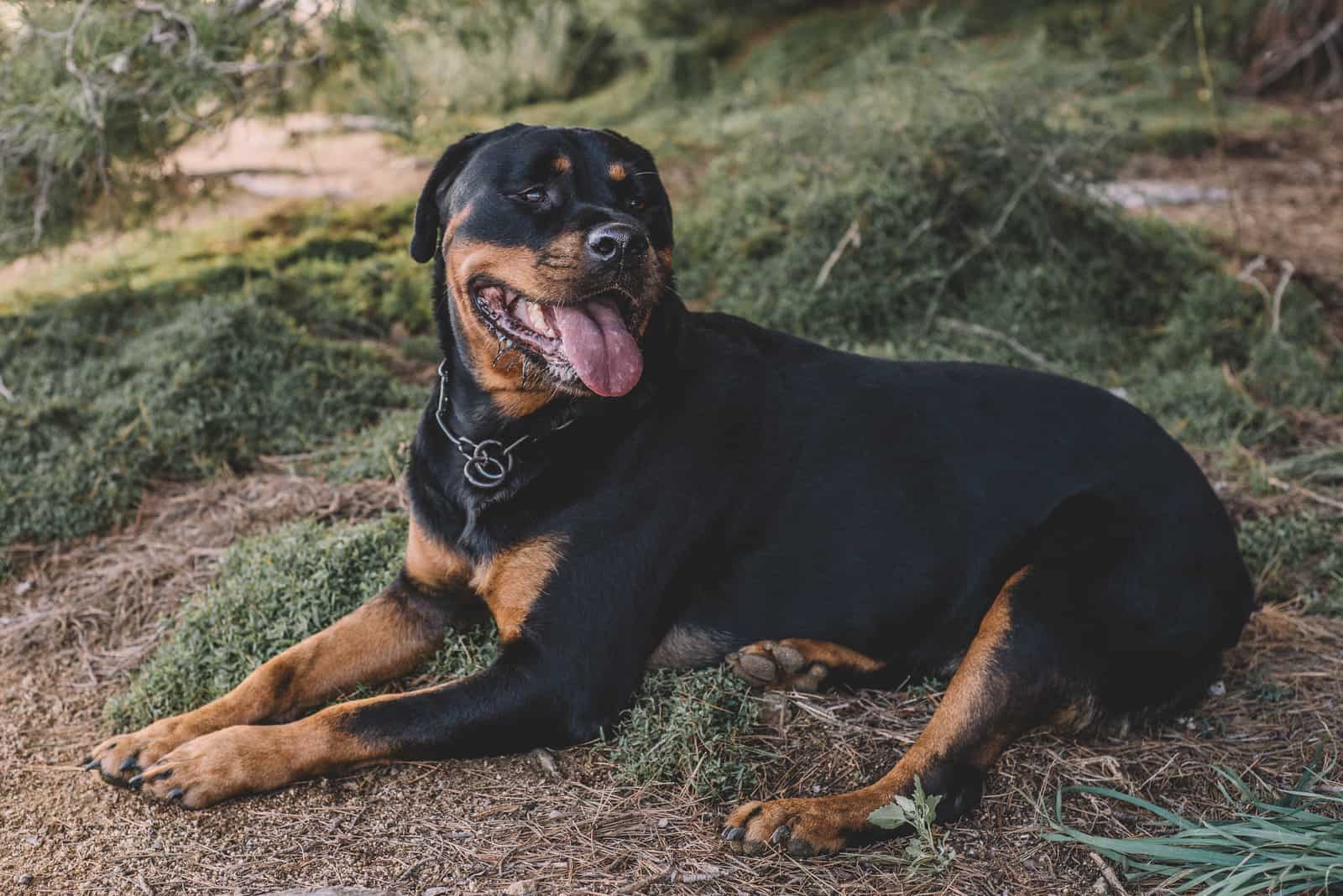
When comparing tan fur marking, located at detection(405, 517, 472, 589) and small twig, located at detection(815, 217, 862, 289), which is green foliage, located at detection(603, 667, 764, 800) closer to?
tan fur marking, located at detection(405, 517, 472, 589)

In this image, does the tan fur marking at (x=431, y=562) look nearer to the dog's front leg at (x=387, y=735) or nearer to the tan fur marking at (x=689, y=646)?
the dog's front leg at (x=387, y=735)

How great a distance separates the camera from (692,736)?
3250 millimetres

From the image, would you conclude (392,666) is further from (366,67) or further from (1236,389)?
(1236,389)

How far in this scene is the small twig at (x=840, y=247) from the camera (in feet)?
21.1

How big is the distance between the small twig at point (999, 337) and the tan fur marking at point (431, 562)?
11.9 ft

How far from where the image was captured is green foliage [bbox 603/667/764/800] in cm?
319

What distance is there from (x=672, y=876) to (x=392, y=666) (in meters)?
1.29

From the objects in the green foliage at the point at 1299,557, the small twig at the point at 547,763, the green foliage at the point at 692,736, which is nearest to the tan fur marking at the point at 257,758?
the small twig at the point at 547,763

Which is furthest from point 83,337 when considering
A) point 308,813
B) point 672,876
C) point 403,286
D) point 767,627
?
point 672,876

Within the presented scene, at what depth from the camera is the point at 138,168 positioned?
20.9 ft

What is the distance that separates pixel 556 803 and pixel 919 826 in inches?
38.6

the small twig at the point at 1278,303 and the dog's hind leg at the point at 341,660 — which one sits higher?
the small twig at the point at 1278,303

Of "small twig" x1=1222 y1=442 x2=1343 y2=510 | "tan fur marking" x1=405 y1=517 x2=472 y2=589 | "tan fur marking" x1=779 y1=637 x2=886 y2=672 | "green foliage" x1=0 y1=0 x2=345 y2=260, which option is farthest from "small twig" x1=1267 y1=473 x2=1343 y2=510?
"green foliage" x1=0 y1=0 x2=345 y2=260

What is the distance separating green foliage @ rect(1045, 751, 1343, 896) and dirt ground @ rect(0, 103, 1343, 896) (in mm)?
84
